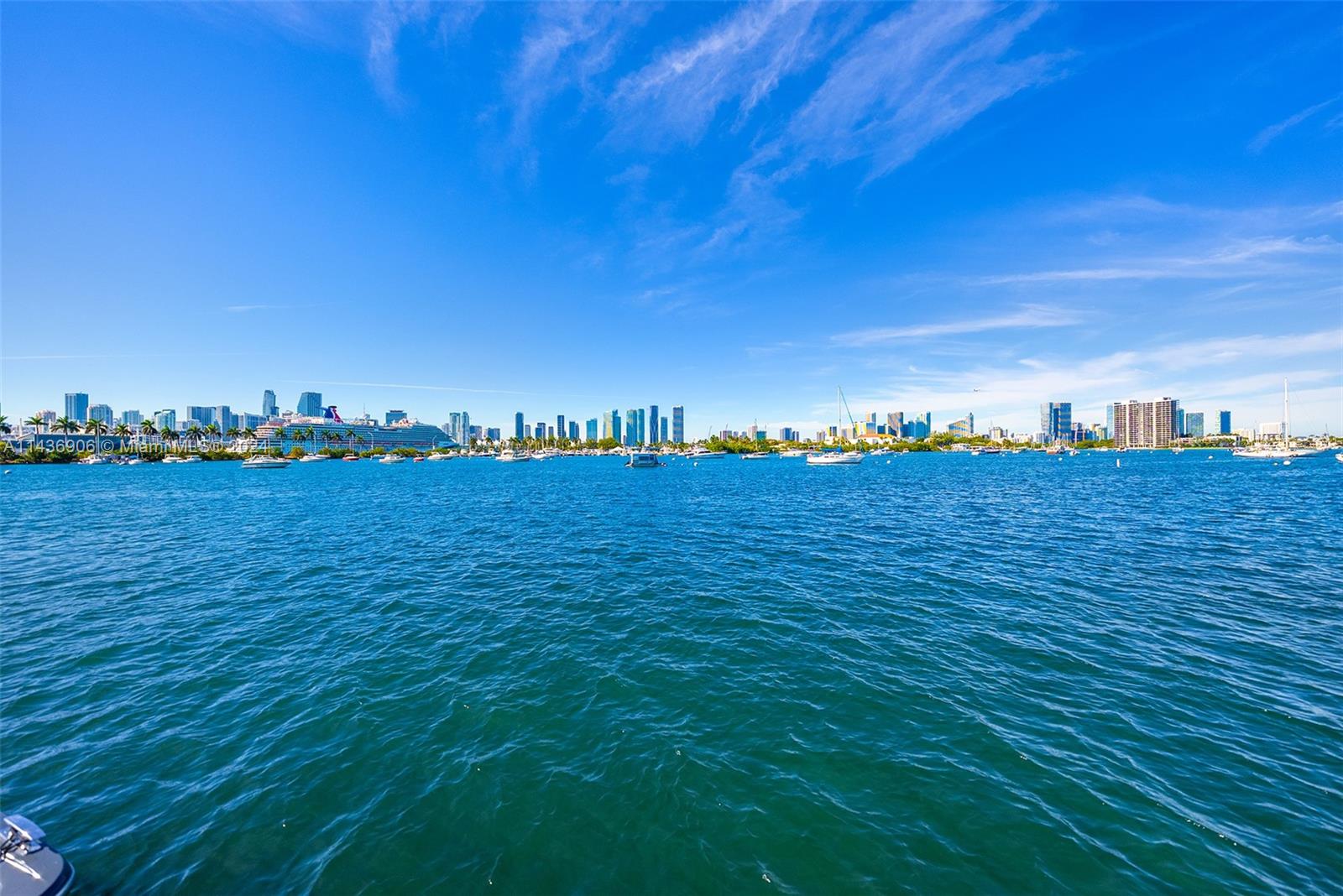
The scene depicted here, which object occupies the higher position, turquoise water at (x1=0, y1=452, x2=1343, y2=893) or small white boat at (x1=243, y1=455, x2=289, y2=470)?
small white boat at (x1=243, y1=455, x2=289, y2=470)

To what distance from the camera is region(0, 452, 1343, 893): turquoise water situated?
8016mm

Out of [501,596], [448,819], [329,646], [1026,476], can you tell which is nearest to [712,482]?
[1026,476]

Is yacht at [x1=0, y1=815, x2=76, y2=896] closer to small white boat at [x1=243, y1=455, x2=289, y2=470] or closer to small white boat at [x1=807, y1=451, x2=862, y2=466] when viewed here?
small white boat at [x1=807, y1=451, x2=862, y2=466]

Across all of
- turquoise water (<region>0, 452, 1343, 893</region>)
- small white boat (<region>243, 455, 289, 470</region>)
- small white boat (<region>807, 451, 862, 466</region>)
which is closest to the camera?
turquoise water (<region>0, 452, 1343, 893</region>)

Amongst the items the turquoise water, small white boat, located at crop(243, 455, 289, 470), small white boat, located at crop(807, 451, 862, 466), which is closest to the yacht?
the turquoise water

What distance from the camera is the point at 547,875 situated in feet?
25.3

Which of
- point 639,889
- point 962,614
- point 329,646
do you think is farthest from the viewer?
point 962,614

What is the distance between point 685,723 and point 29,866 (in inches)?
423

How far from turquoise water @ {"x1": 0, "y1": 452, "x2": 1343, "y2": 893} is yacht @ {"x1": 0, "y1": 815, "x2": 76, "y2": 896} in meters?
1.65

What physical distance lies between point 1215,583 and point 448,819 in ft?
108

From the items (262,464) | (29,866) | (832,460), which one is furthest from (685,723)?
(262,464)

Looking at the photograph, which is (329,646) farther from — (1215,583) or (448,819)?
(1215,583)

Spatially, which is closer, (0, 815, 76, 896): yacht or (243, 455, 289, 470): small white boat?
(0, 815, 76, 896): yacht

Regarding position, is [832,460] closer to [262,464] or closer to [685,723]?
[685,723]
